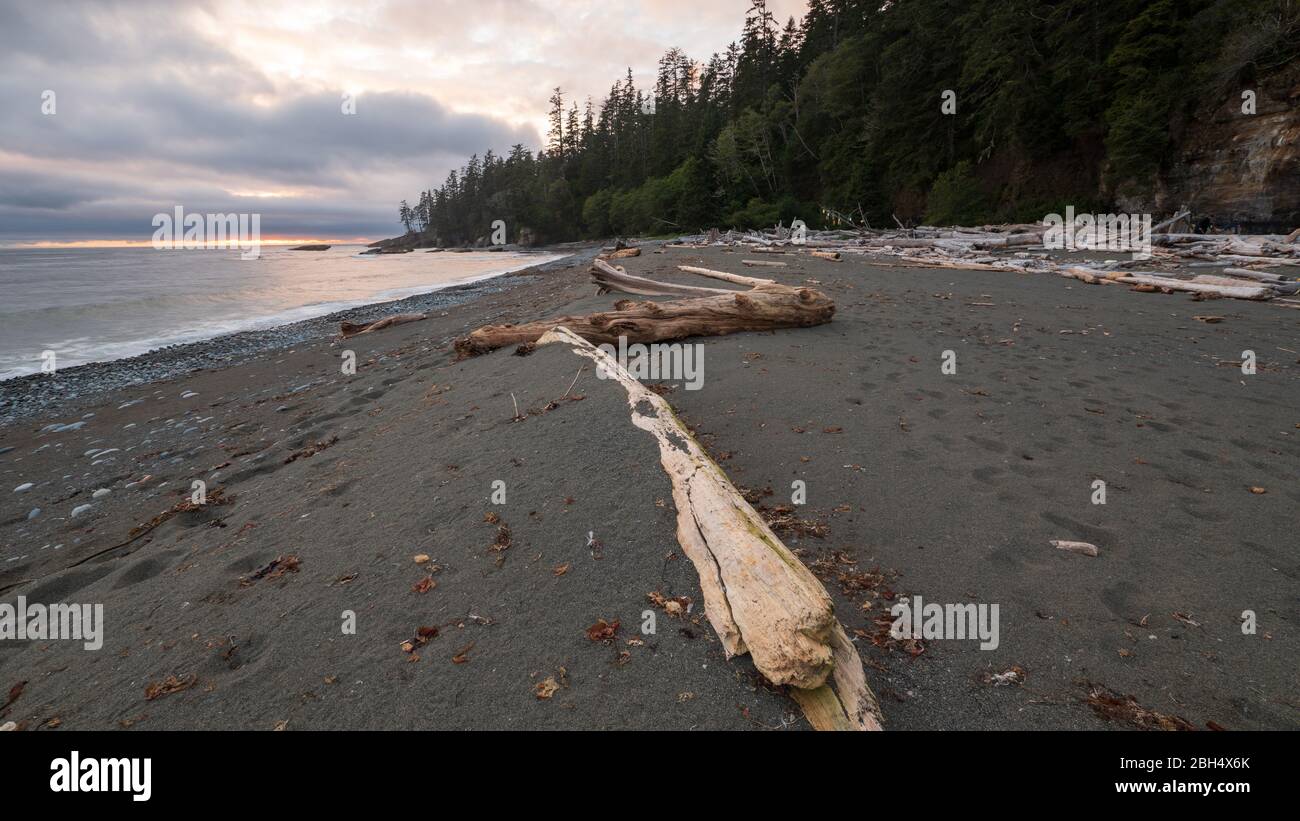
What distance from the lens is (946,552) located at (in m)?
3.07

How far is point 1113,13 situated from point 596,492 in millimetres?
32721

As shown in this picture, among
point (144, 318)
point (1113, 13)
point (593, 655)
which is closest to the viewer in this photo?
point (593, 655)

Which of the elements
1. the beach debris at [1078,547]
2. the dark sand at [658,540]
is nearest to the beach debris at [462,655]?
the dark sand at [658,540]

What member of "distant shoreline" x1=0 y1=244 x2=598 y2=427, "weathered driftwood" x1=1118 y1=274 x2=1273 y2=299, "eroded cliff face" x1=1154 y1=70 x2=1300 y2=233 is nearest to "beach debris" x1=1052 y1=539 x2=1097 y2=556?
"weathered driftwood" x1=1118 y1=274 x2=1273 y2=299

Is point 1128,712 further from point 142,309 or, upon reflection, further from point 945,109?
point 945,109

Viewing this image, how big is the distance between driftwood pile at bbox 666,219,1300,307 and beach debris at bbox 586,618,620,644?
1322 cm

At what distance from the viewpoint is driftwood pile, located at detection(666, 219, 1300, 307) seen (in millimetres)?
10422

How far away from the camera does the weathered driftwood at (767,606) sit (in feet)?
6.22

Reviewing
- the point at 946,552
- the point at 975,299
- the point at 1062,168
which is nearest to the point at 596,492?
the point at 946,552

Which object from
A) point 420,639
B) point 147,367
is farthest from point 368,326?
point 420,639

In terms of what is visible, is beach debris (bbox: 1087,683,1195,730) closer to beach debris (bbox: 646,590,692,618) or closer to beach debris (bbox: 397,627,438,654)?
beach debris (bbox: 646,590,692,618)

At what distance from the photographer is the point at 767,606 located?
2162mm
